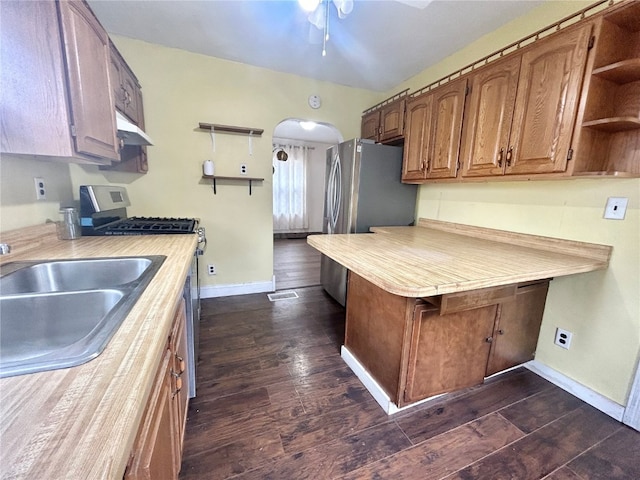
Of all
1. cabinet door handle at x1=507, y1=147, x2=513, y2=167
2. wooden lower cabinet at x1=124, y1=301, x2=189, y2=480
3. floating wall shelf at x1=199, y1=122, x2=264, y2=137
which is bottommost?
wooden lower cabinet at x1=124, y1=301, x2=189, y2=480

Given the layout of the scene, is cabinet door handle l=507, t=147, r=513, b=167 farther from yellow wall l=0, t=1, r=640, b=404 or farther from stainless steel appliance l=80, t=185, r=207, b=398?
stainless steel appliance l=80, t=185, r=207, b=398

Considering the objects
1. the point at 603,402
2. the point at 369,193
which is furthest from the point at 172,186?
the point at 603,402

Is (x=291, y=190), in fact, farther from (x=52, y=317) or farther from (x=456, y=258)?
(x=52, y=317)

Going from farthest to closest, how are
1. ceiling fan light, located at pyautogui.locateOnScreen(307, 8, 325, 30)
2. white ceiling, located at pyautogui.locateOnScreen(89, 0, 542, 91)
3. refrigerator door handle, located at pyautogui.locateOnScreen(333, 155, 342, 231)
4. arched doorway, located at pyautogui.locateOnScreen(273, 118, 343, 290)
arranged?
arched doorway, located at pyautogui.locateOnScreen(273, 118, 343, 290), refrigerator door handle, located at pyautogui.locateOnScreen(333, 155, 342, 231), white ceiling, located at pyautogui.locateOnScreen(89, 0, 542, 91), ceiling fan light, located at pyautogui.locateOnScreen(307, 8, 325, 30)

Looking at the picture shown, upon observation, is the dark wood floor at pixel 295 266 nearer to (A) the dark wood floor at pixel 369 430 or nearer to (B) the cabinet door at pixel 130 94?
(A) the dark wood floor at pixel 369 430

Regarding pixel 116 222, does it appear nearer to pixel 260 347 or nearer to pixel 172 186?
pixel 172 186

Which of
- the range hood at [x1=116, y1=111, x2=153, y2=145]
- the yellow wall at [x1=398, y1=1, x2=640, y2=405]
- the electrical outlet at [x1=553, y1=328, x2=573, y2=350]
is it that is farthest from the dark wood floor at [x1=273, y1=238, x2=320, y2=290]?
the electrical outlet at [x1=553, y1=328, x2=573, y2=350]

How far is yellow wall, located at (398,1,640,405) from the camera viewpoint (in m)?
1.46

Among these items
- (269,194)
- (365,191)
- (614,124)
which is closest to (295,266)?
(269,194)

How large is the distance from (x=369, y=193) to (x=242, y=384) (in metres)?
1.92

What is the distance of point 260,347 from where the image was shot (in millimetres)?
2094

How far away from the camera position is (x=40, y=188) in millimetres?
1562

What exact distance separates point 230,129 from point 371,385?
2584 mm

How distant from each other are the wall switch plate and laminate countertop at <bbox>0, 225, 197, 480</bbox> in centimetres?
222
